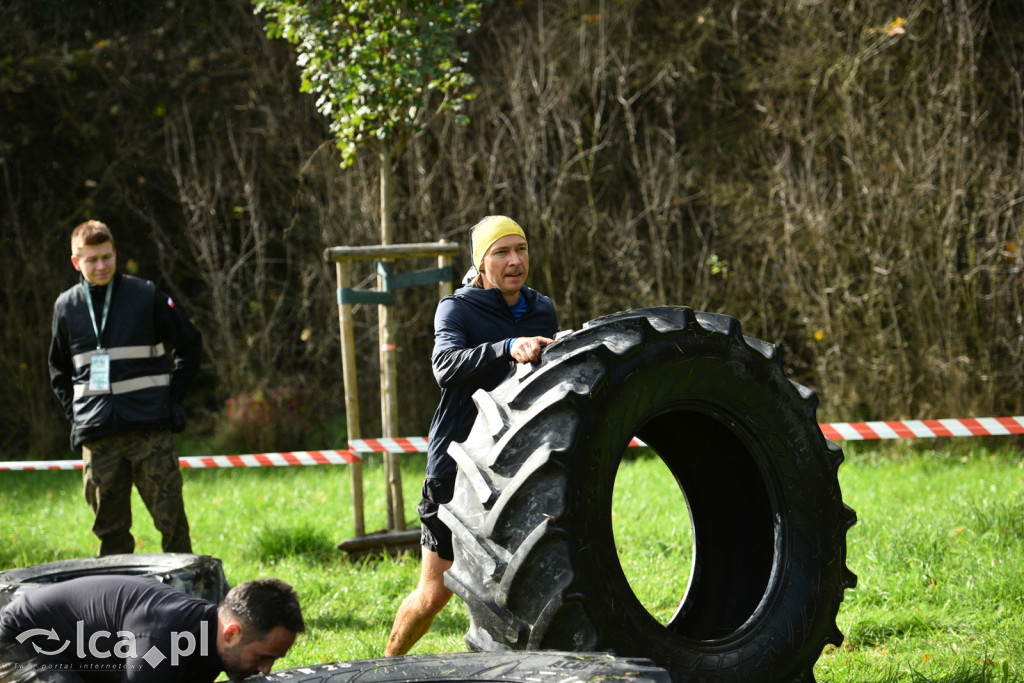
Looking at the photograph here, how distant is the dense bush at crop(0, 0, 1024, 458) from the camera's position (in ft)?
30.1

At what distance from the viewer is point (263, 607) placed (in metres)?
2.72

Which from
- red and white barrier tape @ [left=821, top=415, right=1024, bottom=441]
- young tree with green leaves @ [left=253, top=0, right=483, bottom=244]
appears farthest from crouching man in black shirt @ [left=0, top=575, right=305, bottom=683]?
young tree with green leaves @ [left=253, top=0, right=483, bottom=244]

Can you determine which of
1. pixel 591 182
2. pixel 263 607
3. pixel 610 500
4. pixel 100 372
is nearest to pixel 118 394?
pixel 100 372

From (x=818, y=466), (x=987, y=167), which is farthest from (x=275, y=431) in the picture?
(x=818, y=466)

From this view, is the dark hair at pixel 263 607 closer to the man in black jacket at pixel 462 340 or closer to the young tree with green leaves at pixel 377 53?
the man in black jacket at pixel 462 340

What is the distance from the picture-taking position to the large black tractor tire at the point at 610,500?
2.70 m

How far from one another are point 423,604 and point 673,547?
8.59 ft

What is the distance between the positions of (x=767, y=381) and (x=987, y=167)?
7.15 meters

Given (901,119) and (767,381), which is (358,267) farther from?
(767,381)

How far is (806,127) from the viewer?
10344 mm

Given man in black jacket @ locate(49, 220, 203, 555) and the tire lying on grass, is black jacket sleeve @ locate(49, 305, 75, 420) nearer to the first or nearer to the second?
man in black jacket @ locate(49, 220, 203, 555)

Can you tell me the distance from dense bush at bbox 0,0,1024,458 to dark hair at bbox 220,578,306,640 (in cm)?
596

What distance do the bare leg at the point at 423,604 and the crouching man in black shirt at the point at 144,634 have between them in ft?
2.89

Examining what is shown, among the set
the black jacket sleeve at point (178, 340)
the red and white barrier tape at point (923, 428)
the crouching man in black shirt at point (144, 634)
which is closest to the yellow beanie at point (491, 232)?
the crouching man in black shirt at point (144, 634)
